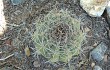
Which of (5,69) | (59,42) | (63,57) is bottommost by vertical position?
(5,69)

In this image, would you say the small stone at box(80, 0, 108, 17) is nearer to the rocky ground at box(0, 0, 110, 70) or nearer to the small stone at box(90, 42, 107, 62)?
the rocky ground at box(0, 0, 110, 70)

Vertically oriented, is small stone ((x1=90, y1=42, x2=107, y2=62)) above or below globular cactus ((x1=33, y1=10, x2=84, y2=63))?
below

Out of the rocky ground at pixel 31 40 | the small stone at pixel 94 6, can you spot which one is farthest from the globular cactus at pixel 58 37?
the small stone at pixel 94 6

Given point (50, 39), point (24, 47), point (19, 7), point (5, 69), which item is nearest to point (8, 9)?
point (19, 7)

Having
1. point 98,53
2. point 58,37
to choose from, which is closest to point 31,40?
point 58,37

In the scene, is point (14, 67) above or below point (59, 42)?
below

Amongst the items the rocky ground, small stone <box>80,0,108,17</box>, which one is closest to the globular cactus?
the rocky ground

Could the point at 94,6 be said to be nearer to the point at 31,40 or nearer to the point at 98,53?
the point at 98,53

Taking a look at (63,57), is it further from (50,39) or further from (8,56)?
(8,56)
